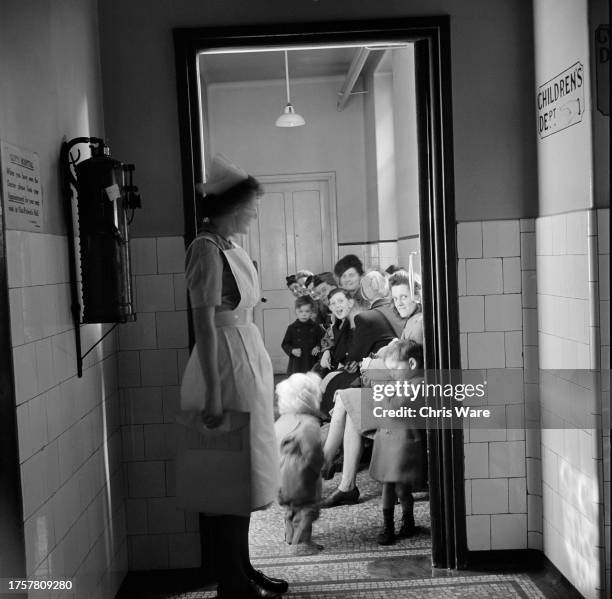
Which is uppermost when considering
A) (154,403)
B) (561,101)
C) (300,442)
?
(561,101)

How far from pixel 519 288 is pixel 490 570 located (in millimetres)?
1174

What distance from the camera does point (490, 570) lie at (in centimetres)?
311

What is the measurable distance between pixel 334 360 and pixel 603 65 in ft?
5.06

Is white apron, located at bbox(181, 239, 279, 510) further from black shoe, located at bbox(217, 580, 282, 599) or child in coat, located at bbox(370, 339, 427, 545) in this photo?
child in coat, located at bbox(370, 339, 427, 545)

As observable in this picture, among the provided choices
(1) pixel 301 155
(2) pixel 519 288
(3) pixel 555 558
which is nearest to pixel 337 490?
(3) pixel 555 558

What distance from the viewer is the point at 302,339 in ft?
10.5

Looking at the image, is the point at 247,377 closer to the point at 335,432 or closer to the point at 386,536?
the point at 335,432

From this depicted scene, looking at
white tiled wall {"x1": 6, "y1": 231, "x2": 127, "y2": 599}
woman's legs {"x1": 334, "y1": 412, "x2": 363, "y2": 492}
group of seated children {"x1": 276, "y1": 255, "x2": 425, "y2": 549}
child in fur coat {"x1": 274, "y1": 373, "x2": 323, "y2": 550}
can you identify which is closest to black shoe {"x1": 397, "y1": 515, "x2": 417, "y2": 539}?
group of seated children {"x1": 276, "y1": 255, "x2": 425, "y2": 549}

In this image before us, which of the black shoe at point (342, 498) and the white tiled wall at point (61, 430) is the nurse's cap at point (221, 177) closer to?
the white tiled wall at point (61, 430)

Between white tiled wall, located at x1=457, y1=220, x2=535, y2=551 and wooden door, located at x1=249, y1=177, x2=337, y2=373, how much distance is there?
1.89ft

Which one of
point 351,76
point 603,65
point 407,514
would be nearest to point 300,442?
point 407,514

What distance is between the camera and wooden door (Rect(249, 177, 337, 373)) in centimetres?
316

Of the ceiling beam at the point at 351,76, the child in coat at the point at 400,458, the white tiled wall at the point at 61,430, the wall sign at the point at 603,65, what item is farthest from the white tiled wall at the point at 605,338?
the white tiled wall at the point at 61,430

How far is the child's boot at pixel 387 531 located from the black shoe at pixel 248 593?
607mm
